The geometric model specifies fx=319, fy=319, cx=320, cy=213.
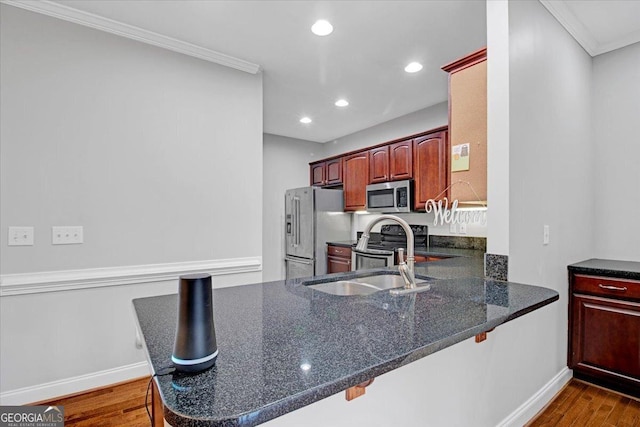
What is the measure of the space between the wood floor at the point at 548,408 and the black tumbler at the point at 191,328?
1.67 meters

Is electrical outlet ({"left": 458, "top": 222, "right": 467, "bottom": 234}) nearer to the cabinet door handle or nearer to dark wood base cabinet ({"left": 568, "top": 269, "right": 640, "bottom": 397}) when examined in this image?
dark wood base cabinet ({"left": 568, "top": 269, "right": 640, "bottom": 397})

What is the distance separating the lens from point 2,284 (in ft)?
6.46

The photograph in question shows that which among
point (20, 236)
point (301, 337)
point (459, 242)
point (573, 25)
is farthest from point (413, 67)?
point (20, 236)

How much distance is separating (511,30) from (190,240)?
2583 mm

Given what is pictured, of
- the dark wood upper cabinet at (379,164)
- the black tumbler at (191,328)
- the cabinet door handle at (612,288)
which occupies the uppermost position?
the dark wood upper cabinet at (379,164)

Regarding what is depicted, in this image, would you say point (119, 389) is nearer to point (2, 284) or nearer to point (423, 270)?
point (2, 284)

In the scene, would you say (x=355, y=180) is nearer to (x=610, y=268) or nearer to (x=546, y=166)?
(x=546, y=166)

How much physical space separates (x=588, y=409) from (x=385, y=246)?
2.32m

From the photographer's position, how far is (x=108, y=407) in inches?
80.2

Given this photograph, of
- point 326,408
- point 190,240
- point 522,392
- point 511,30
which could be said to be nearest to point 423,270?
point 522,392

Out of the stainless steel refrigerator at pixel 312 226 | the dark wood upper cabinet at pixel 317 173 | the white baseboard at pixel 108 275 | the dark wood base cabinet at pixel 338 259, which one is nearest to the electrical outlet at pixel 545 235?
the white baseboard at pixel 108 275

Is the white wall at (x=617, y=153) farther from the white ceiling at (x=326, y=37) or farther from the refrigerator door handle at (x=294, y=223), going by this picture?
the refrigerator door handle at (x=294, y=223)

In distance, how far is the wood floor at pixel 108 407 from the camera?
1.88 meters

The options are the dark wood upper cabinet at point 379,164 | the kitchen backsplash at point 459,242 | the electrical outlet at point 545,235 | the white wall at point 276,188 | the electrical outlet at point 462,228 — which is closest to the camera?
the electrical outlet at point 545,235
